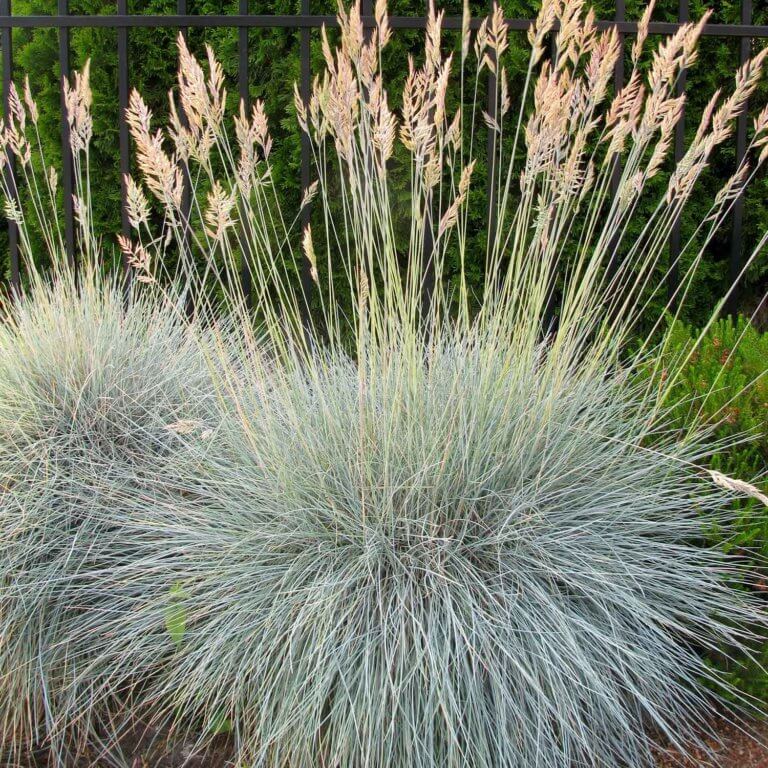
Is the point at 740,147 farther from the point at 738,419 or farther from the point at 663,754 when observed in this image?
the point at 663,754

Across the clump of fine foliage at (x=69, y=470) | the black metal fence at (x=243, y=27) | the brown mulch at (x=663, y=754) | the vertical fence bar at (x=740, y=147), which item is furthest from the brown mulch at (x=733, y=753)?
the vertical fence bar at (x=740, y=147)

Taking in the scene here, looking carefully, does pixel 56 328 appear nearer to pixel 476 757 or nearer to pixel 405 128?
pixel 405 128

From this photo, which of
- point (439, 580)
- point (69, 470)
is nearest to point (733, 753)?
point (439, 580)

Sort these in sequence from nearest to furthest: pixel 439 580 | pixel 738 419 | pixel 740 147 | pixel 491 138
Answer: pixel 439 580
pixel 738 419
pixel 740 147
pixel 491 138

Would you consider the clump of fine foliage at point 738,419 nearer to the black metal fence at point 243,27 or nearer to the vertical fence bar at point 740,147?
the black metal fence at point 243,27

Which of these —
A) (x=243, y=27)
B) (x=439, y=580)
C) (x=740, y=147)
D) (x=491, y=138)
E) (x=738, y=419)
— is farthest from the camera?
(x=491, y=138)

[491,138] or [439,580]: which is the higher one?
[491,138]

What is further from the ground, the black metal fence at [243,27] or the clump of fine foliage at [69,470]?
the black metal fence at [243,27]

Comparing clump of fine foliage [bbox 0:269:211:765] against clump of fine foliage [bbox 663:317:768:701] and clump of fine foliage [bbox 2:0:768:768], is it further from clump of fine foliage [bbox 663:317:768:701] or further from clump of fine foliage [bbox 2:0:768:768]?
clump of fine foliage [bbox 663:317:768:701]

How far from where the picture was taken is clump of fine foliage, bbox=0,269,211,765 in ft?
6.75

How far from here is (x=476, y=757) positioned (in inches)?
66.5

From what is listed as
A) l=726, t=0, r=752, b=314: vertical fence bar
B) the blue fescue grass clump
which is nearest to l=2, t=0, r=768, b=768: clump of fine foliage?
the blue fescue grass clump

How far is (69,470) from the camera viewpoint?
92.0 inches

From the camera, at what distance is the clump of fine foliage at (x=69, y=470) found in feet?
6.75
